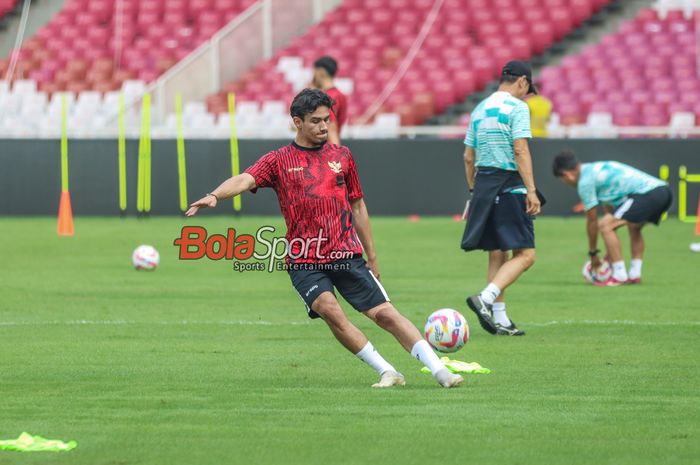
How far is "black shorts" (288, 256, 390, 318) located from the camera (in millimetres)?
8984

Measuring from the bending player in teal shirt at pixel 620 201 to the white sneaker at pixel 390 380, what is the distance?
7142mm

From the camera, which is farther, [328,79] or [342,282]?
[328,79]

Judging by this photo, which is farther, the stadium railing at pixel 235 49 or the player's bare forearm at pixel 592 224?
the stadium railing at pixel 235 49

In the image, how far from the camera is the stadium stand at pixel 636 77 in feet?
92.5

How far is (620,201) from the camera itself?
16.6 metres

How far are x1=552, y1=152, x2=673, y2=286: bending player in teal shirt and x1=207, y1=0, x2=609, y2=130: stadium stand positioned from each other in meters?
13.1

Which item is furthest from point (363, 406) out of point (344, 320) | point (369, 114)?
point (369, 114)

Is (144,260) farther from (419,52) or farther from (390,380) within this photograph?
(419,52)

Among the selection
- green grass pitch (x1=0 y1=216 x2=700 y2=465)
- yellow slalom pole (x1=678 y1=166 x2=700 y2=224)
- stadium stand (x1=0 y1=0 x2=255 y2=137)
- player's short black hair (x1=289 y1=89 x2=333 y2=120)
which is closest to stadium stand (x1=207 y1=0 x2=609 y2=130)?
stadium stand (x1=0 y1=0 x2=255 y2=137)

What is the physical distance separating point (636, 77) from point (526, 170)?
1838cm

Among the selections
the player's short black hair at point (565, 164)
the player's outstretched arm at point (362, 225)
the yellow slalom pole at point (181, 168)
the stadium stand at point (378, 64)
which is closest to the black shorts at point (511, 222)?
the player's outstretched arm at point (362, 225)

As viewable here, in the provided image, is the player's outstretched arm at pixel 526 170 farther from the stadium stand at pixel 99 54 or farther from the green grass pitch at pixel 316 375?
the stadium stand at pixel 99 54

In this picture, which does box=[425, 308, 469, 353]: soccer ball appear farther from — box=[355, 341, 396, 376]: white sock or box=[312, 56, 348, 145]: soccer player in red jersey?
box=[312, 56, 348, 145]: soccer player in red jersey

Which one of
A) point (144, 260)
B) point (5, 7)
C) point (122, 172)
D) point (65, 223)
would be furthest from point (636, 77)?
point (5, 7)
